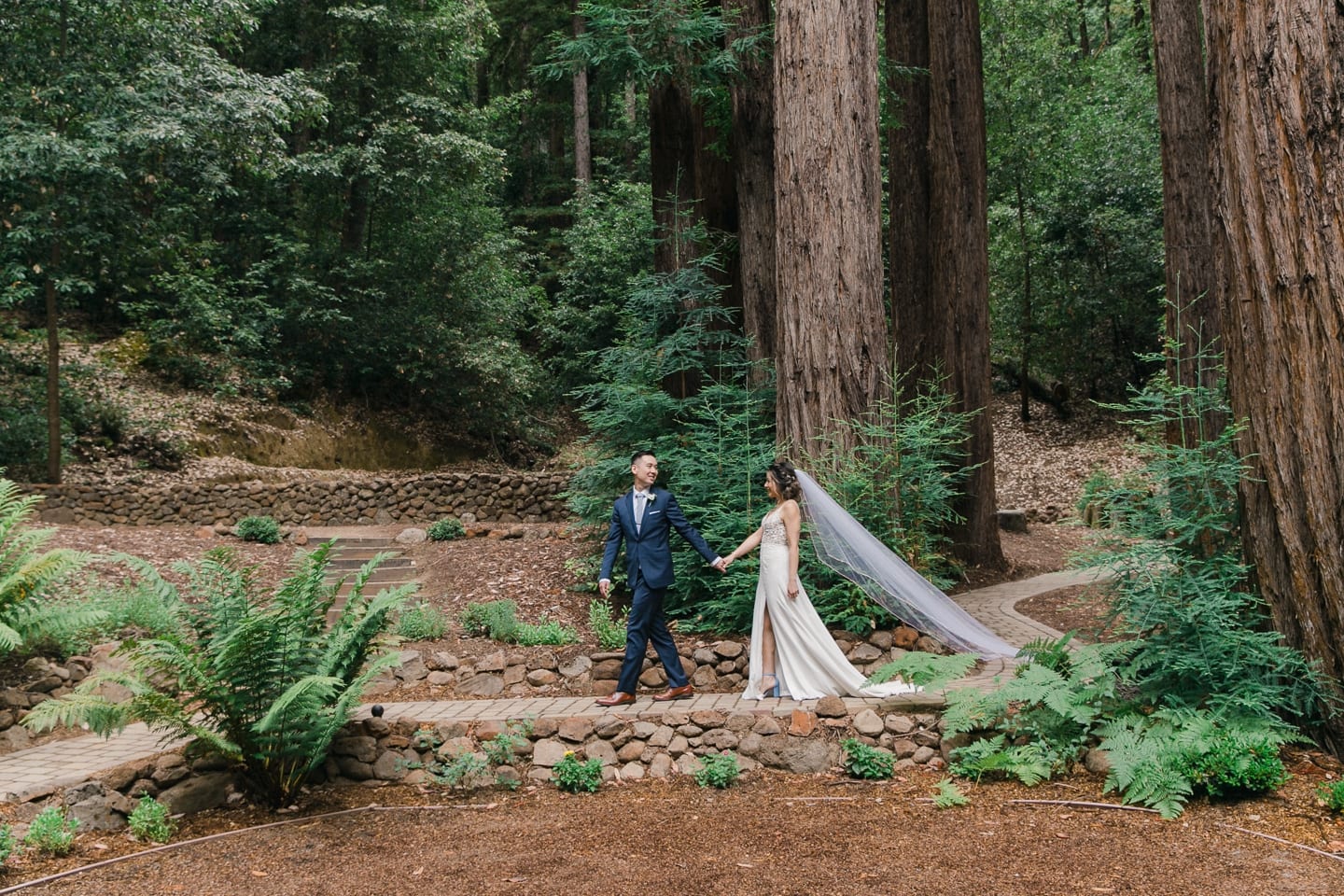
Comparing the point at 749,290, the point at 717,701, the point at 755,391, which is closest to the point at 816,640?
the point at 717,701

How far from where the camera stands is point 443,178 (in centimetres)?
2170

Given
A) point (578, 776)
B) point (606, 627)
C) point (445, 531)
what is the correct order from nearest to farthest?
1. point (578, 776)
2. point (606, 627)
3. point (445, 531)

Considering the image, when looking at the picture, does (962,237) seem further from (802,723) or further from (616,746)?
(616,746)

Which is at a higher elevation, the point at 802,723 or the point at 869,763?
the point at 802,723

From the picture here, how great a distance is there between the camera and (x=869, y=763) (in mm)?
5711

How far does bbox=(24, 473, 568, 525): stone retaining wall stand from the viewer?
15797 millimetres

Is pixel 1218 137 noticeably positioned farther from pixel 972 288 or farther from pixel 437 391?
pixel 437 391

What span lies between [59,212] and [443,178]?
27.1 ft

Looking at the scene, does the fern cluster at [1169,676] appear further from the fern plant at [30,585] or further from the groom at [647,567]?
the fern plant at [30,585]

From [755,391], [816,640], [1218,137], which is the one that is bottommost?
[816,640]

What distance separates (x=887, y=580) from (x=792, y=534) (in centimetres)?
77

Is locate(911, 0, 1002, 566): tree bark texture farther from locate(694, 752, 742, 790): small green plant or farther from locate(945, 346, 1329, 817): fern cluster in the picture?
locate(694, 752, 742, 790): small green plant

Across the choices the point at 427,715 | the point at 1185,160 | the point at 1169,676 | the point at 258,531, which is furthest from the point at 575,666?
the point at 1185,160

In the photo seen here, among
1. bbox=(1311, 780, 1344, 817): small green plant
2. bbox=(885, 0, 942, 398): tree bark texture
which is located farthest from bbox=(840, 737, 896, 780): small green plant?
bbox=(885, 0, 942, 398): tree bark texture
